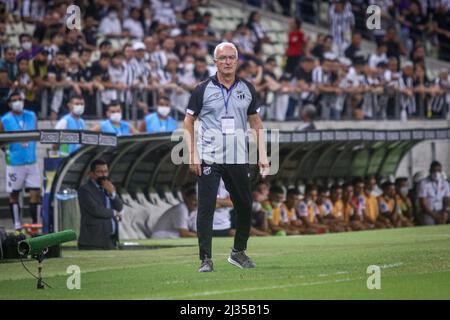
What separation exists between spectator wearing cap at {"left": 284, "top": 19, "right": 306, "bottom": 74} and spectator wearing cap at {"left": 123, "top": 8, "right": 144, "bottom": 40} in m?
3.54

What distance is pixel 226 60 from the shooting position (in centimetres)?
1340

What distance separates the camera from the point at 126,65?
26.3 m

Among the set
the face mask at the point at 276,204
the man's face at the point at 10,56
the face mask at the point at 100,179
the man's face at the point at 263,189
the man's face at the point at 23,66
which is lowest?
the face mask at the point at 276,204

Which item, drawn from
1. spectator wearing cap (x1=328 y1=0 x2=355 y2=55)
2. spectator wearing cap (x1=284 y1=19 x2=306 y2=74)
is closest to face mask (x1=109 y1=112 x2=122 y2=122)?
spectator wearing cap (x1=284 y1=19 x2=306 y2=74)

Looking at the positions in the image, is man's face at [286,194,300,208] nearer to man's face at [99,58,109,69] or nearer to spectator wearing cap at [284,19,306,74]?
man's face at [99,58,109,69]

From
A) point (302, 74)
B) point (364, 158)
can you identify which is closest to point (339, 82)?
point (302, 74)

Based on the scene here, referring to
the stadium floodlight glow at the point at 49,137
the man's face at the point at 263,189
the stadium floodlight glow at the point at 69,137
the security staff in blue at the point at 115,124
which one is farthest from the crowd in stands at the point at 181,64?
the stadium floodlight glow at the point at 49,137

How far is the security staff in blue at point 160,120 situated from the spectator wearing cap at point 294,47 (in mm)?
6369

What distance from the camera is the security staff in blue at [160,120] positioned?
958 inches

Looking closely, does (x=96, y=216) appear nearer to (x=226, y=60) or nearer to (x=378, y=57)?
(x=226, y=60)

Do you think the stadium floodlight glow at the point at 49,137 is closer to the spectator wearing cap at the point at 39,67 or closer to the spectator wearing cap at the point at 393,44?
the spectator wearing cap at the point at 39,67

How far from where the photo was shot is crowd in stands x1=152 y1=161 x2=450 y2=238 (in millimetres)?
22953

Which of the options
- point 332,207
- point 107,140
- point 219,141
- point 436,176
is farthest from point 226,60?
point 436,176

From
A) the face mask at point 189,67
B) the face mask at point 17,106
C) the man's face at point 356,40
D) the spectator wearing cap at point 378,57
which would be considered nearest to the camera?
the face mask at point 17,106
